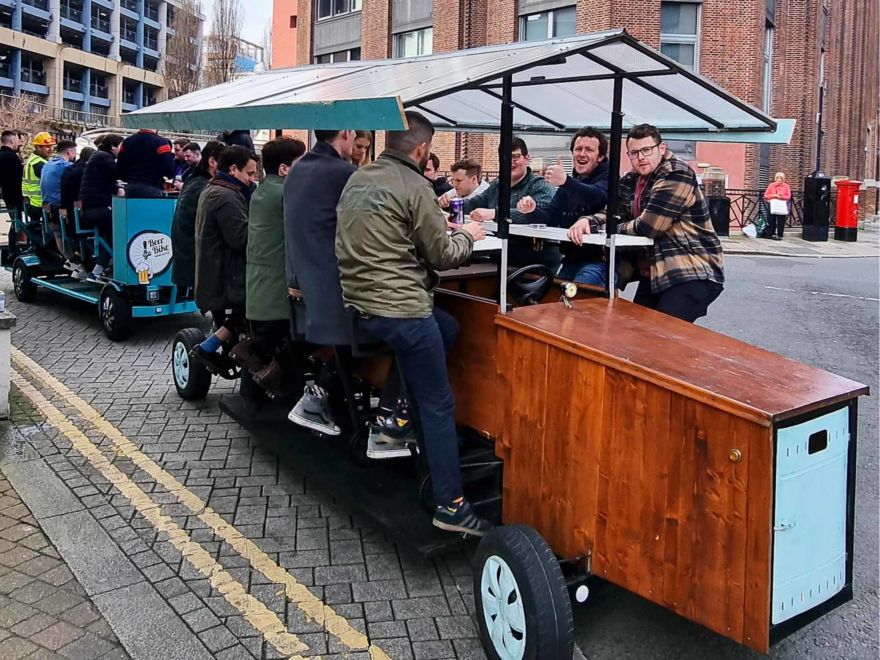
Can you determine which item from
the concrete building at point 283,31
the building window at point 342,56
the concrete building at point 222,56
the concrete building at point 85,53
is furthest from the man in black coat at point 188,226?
the concrete building at point 85,53

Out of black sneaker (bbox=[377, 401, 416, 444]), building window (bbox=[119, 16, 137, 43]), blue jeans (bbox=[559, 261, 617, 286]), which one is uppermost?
building window (bbox=[119, 16, 137, 43])

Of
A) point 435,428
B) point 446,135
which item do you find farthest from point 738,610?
point 446,135

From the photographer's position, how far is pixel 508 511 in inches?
149

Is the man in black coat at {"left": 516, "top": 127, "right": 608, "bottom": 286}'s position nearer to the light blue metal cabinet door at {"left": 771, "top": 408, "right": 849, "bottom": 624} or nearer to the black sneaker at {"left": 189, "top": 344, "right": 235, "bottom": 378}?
the light blue metal cabinet door at {"left": 771, "top": 408, "right": 849, "bottom": 624}

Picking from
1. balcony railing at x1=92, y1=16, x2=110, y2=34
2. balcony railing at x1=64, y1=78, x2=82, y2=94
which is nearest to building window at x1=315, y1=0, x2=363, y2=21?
balcony railing at x1=64, y1=78, x2=82, y2=94

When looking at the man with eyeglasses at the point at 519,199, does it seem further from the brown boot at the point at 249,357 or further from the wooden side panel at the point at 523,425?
the brown boot at the point at 249,357

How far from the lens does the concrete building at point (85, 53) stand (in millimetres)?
75625

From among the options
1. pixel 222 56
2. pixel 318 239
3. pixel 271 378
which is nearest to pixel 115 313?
pixel 271 378

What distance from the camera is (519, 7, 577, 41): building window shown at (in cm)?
2756

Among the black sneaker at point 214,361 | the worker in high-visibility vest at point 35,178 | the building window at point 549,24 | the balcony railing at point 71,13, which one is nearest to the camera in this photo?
the black sneaker at point 214,361

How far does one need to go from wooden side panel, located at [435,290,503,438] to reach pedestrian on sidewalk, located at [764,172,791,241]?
21.8 m

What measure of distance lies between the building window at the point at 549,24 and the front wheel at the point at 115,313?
21.7 meters

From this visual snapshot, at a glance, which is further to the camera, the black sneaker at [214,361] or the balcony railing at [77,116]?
the balcony railing at [77,116]

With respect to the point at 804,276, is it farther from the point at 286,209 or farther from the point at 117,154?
the point at 286,209
